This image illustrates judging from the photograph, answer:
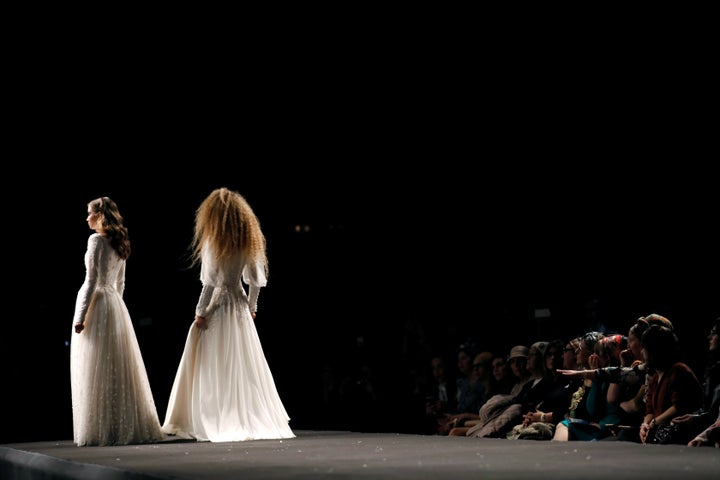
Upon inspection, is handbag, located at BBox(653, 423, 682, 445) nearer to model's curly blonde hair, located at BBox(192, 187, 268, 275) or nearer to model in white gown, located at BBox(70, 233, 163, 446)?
model's curly blonde hair, located at BBox(192, 187, 268, 275)

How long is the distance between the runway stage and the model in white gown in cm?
19

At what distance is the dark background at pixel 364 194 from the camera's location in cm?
694

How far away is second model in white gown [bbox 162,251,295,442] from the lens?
4473mm

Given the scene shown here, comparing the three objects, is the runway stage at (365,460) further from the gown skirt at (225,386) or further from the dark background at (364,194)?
the dark background at (364,194)

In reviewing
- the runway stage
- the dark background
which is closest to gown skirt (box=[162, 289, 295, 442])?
the runway stage

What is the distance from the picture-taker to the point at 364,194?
32.8 ft

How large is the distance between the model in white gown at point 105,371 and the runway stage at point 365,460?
187 millimetres

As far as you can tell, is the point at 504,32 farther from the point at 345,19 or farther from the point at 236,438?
the point at 236,438

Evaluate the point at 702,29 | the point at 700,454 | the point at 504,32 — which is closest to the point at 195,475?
the point at 700,454

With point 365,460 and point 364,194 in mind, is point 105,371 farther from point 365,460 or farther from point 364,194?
point 364,194

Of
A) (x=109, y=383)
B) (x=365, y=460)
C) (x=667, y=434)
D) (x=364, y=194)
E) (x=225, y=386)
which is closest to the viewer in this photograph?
(x=365, y=460)

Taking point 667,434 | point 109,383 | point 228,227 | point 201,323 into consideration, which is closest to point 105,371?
point 109,383

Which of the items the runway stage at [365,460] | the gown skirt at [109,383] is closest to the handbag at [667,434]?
the runway stage at [365,460]

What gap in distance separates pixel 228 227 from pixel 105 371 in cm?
88
